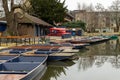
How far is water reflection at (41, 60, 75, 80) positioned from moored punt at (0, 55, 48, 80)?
2.17 ft

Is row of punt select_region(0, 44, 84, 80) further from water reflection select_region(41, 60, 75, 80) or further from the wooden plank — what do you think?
water reflection select_region(41, 60, 75, 80)

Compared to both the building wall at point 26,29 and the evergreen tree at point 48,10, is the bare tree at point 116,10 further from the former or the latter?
the building wall at point 26,29

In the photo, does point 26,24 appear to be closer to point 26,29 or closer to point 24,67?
point 26,29

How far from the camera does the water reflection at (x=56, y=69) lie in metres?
17.0

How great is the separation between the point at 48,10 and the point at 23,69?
42.5m

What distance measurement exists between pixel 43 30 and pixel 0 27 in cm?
1425

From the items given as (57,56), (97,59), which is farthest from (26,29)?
(57,56)

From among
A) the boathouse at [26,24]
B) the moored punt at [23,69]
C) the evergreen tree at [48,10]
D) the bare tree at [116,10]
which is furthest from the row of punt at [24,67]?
the bare tree at [116,10]

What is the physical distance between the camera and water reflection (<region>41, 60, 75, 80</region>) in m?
17.0

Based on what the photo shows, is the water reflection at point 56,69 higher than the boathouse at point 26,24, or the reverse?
the boathouse at point 26,24

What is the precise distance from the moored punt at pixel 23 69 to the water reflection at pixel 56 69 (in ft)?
2.17

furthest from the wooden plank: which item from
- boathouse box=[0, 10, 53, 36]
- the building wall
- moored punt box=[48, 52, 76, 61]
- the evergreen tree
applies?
the evergreen tree

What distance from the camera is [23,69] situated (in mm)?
14914

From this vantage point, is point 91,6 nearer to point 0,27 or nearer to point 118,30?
point 118,30
